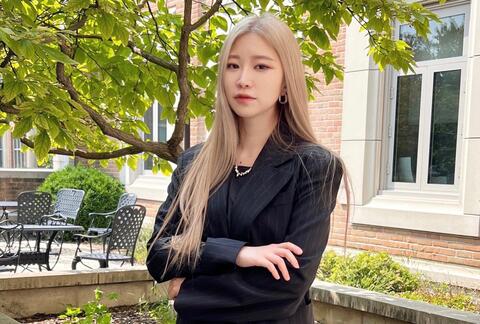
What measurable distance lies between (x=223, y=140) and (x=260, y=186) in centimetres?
26

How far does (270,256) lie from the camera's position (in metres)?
1.51

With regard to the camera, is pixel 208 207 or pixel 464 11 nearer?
pixel 208 207

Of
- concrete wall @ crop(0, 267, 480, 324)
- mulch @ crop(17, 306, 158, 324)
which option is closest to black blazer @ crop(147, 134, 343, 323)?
concrete wall @ crop(0, 267, 480, 324)

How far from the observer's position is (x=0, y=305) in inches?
165

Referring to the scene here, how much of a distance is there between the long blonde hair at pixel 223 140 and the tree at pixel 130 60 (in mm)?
823

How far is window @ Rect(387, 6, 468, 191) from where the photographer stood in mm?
6301

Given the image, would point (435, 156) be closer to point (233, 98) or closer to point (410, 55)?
point (410, 55)

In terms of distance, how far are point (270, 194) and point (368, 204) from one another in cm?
556

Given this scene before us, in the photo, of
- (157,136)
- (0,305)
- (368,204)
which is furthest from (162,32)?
(157,136)

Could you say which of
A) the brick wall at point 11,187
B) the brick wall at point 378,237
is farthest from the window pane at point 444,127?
the brick wall at point 11,187

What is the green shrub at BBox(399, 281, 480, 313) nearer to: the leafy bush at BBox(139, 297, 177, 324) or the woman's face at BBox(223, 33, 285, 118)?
the leafy bush at BBox(139, 297, 177, 324)

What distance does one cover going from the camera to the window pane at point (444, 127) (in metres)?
6.32

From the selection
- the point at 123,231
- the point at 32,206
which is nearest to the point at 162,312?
the point at 123,231

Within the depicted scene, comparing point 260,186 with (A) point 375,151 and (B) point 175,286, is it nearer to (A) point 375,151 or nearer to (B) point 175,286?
(B) point 175,286
